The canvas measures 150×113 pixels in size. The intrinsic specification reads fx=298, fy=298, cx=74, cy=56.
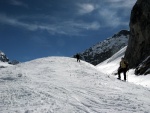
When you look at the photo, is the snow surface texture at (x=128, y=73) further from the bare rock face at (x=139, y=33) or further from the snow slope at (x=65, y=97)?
the snow slope at (x=65, y=97)

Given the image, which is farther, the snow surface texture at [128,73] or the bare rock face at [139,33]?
the bare rock face at [139,33]

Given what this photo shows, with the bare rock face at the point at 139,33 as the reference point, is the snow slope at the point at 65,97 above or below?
below

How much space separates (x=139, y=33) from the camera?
87938mm

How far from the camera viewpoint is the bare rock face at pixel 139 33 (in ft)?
272

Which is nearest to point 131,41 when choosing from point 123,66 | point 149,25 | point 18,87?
point 149,25

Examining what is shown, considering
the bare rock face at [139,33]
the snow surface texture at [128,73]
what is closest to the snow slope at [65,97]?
the snow surface texture at [128,73]

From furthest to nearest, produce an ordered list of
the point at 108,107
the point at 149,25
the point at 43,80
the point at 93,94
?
the point at 149,25
the point at 43,80
the point at 93,94
the point at 108,107

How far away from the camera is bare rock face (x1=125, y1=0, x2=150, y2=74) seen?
8281cm

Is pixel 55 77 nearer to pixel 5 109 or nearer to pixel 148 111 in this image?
pixel 5 109

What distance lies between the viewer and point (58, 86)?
72.0ft

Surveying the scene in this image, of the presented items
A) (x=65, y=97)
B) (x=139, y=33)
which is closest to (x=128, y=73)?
(x=139, y=33)

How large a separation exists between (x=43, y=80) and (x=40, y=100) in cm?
663

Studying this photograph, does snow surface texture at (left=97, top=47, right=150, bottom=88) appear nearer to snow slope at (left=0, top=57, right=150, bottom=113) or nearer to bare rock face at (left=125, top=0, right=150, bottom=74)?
bare rock face at (left=125, top=0, right=150, bottom=74)

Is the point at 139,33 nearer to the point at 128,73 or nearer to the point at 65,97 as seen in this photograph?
the point at 128,73
